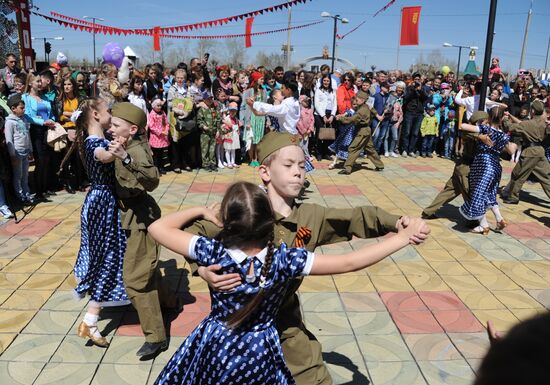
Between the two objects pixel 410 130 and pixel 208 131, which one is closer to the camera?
pixel 208 131

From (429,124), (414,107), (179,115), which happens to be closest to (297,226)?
(179,115)

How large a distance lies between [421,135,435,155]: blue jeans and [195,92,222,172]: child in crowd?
5.56 metres

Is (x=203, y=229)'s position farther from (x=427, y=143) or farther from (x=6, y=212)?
(x=427, y=143)

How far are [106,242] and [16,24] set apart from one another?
350 inches

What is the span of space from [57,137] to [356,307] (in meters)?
5.46

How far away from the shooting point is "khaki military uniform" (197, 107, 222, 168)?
960 cm

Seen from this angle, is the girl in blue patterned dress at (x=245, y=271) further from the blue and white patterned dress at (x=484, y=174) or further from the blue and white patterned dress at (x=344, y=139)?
the blue and white patterned dress at (x=344, y=139)

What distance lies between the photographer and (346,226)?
2.45 meters

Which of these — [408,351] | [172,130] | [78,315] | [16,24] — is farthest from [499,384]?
[16,24]

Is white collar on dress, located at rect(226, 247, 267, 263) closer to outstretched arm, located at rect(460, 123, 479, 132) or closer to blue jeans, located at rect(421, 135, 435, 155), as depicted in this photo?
outstretched arm, located at rect(460, 123, 479, 132)

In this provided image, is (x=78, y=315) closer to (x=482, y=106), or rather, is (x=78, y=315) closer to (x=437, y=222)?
(x=437, y=222)

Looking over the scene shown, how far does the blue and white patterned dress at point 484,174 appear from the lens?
6180 mm

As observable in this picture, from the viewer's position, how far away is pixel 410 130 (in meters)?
12.3

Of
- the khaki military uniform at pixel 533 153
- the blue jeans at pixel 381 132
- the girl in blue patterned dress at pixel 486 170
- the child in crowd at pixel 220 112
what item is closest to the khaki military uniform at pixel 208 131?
the child in crowd at pixel 220 112
